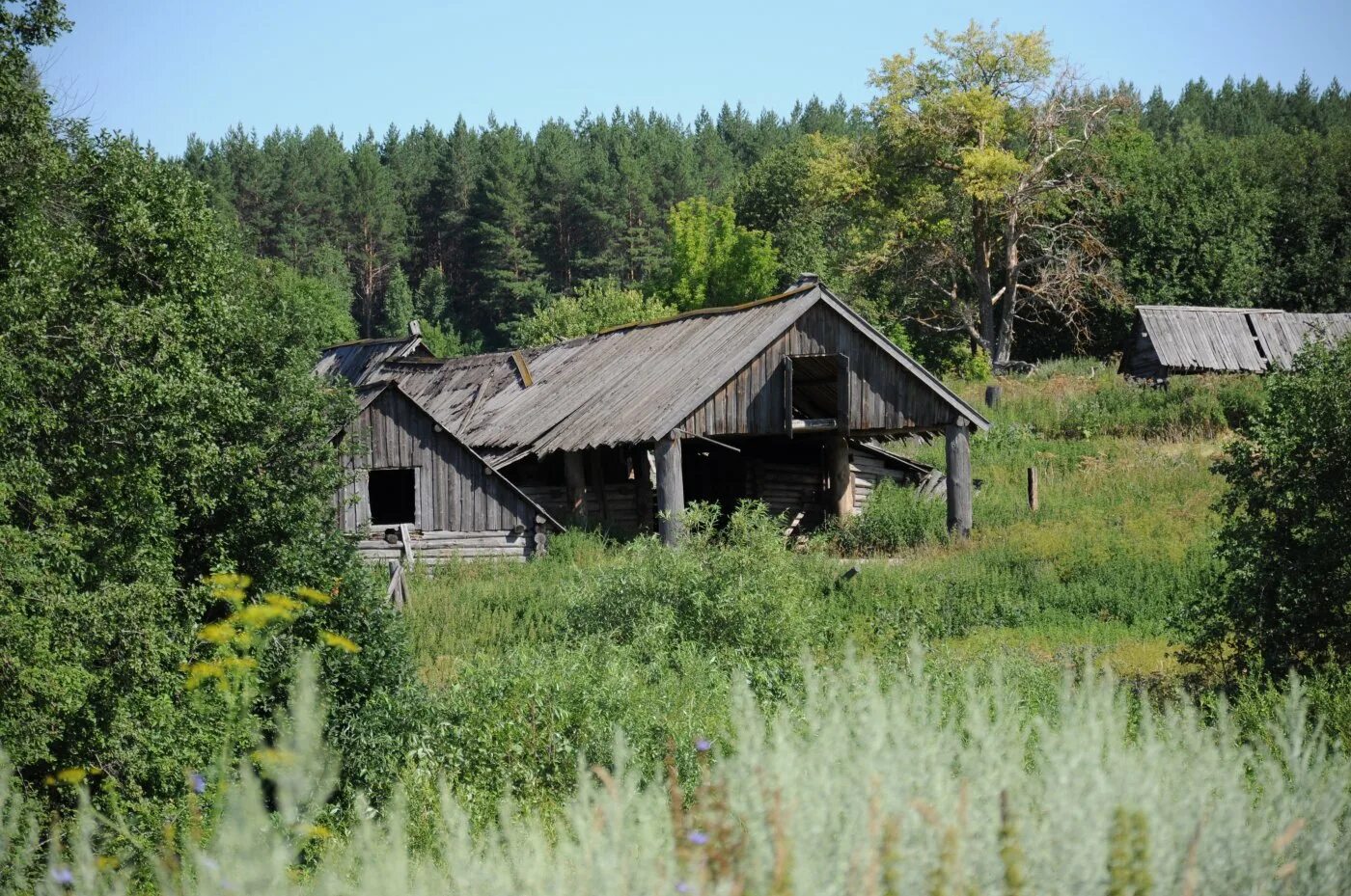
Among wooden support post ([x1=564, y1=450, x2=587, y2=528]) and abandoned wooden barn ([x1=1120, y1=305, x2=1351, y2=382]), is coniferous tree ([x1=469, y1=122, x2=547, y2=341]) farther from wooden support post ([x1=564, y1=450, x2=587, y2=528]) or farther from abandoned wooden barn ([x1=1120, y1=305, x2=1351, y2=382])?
wooden support post ([x1=564, y1=450, x2=587, y2=528])

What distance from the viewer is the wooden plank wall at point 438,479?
25.5 meters

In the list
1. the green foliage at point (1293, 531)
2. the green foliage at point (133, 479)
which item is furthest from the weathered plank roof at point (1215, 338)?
the green foliage at point (133, 479)

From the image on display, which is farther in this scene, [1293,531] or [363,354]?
[363,354]

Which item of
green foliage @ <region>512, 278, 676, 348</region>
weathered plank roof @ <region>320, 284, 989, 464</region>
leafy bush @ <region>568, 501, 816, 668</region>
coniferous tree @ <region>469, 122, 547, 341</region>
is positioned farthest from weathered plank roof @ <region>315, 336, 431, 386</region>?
coniferous tree @ <region>469, 122, 547, 341</region>

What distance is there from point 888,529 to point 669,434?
4.38 m

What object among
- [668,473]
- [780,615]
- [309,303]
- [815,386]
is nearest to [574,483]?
[668,473]

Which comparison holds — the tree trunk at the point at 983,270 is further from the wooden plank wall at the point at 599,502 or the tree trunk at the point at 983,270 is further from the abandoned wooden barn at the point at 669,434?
the wooden plank wall at the point at 599,502

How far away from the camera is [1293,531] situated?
13.2 metres

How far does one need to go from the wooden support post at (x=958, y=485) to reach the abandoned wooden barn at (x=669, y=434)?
0.10ft

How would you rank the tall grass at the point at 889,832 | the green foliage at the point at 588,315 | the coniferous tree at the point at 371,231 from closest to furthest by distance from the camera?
the tall grass at the point at 889,832, the green foliage at the point at 588,315, the coniferous tree at the point at 371,231

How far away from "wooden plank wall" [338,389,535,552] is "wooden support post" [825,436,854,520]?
6.45m

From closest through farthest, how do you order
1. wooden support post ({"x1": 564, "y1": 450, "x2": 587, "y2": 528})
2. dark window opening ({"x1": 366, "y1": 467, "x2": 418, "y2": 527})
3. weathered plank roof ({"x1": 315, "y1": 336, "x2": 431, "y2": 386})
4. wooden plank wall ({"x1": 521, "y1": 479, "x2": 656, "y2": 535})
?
wooden support post ({"x1": 564, "y1": 450, "x2": 587, "y2": 528}) < wooden plank wall ({"x1": 521, "y1": 479, "x2": 656, "y2": 535}) < dark window opening ({"x1": 366, "y1": 467, "x2": 418, "y2": 527}) < weathered plank roof ({"x1": 315, "y1": 336, "x2": 431, "y2": 386})

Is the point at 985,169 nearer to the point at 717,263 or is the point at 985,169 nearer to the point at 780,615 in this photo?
the point at 717,263

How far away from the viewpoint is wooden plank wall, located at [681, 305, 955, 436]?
82.6 ft
